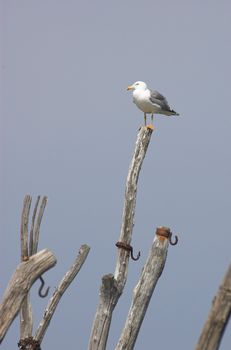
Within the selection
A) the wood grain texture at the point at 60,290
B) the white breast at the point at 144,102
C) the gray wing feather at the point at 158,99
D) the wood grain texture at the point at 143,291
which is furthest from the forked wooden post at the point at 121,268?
the gray wing feather at the point at 158,99

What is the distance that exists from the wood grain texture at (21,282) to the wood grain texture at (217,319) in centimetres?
186

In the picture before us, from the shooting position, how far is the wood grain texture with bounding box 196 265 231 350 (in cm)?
474

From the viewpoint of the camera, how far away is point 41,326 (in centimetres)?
943

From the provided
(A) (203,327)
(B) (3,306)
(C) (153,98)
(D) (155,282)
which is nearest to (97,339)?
(D) (155,282)

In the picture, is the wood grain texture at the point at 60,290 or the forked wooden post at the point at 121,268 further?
the wood grain texture at the point at 60,290

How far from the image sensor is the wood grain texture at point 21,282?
6.32 metres

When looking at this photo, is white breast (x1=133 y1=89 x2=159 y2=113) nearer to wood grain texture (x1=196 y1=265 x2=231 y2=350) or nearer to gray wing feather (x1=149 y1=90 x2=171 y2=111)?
gray wing feather (x1=149 y1=90 x2=171 y2=111)

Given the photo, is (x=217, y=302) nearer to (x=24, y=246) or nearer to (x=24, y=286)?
(x=24, y=286)

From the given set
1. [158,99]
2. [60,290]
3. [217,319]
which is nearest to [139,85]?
[158,99]

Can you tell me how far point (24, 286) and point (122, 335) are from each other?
2274 millimetres

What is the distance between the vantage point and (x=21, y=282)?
6359 millimetres

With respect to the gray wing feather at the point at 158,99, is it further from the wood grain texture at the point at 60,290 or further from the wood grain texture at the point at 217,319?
the wood grain texture at the point at 217,319

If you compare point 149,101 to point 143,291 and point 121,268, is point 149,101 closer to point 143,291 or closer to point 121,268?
point 121,268

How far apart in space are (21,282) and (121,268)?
279 cm
